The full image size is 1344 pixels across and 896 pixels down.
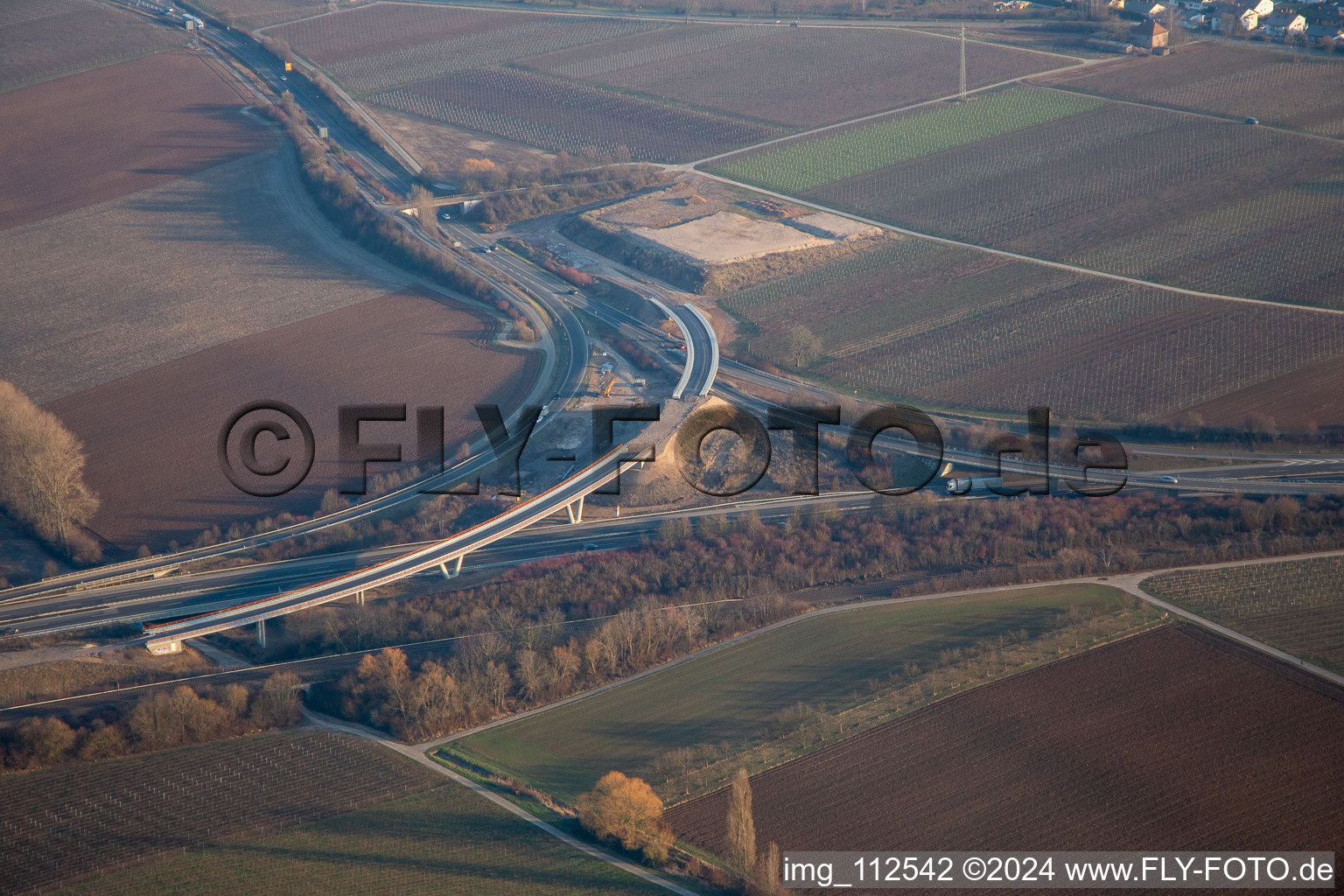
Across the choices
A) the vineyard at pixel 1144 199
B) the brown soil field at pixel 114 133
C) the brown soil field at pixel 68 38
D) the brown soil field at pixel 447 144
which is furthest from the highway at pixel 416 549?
the brown soil field at pixel 68 38

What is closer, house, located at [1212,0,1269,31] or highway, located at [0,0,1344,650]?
highway, located at [0,0,1344,650]

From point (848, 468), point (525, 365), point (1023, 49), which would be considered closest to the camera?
point (848, 468)

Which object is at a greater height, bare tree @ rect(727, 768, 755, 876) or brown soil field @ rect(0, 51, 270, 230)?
brown soil field @ rect(0, 51, 270, 230)

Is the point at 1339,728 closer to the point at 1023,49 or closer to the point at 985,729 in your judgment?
the point at 985,729

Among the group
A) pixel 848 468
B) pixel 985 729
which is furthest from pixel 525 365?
pixel 985 729

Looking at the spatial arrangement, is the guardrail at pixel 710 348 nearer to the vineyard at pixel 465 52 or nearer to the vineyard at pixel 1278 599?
the vineyard at pixel 1278 599

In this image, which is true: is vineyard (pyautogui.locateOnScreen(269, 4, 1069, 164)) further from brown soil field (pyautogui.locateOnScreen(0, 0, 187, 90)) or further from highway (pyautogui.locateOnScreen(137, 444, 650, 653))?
highway (pyautogui.locateOnScreen(137, 444, 650, 653))

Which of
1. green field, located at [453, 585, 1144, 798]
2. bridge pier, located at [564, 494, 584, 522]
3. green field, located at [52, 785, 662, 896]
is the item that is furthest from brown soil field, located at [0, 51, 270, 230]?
green field, located at [453, 585, 1144, 798]
